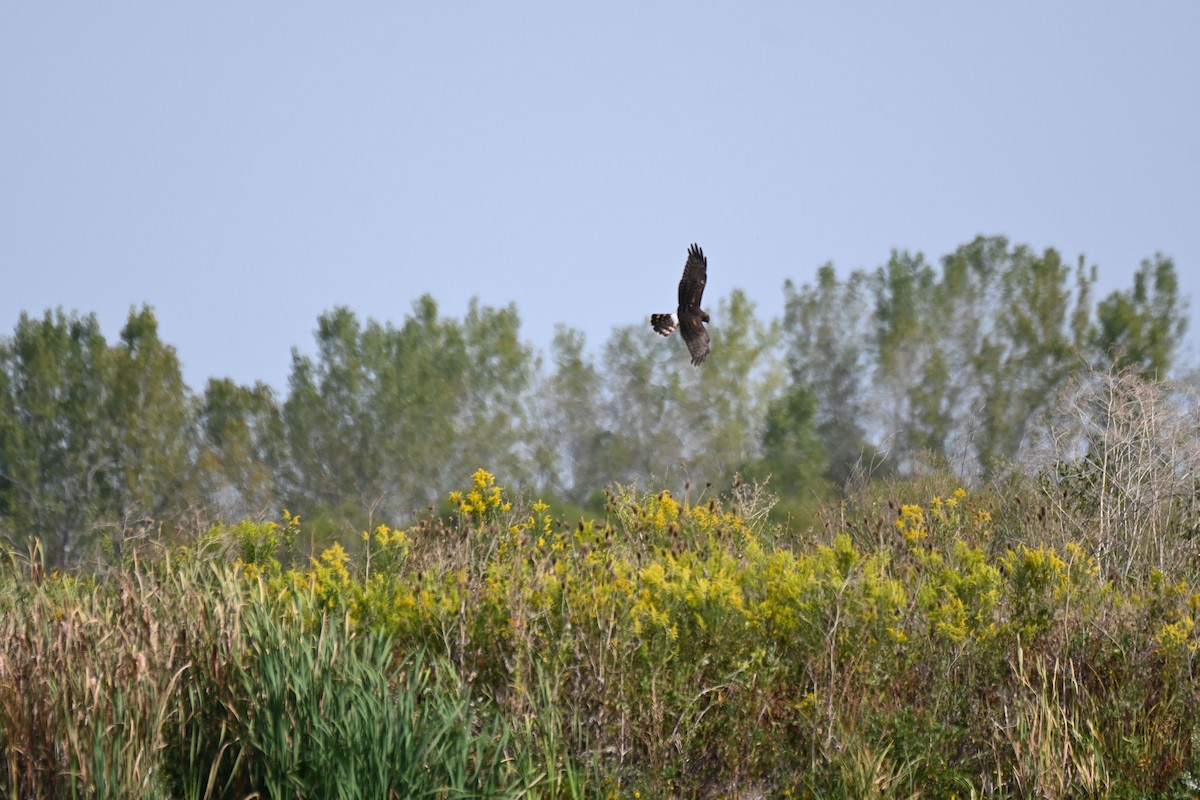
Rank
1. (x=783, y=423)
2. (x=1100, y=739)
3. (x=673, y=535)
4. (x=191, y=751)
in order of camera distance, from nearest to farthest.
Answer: (x=191, y=751)
(x=1100, y=739)
(x=673, y=535)
(x=783, y=423)

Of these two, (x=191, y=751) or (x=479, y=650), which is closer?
(x=191, y=751)

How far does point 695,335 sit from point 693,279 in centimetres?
38

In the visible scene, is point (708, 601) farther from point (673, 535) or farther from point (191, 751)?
point (191, 751)

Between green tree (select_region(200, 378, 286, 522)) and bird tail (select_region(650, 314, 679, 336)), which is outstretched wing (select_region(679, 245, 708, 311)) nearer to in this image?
bird tail (select_region(650, 314, 679, 336))

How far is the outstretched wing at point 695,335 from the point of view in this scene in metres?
9.27

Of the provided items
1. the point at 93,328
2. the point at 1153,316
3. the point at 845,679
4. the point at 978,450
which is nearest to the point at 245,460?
the point at 93,328

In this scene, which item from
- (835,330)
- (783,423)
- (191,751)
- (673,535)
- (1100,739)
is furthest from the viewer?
(835,330)

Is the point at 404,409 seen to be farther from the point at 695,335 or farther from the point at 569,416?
the point at 695,335

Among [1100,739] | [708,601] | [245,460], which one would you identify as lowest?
[1100,739]

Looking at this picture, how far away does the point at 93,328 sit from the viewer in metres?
32.4

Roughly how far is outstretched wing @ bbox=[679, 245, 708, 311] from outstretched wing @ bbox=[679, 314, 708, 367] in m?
0.06

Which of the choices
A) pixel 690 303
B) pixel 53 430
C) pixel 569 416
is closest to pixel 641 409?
pixel 569 416

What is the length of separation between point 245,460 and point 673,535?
25.0 meters

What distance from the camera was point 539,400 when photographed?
111 feet
